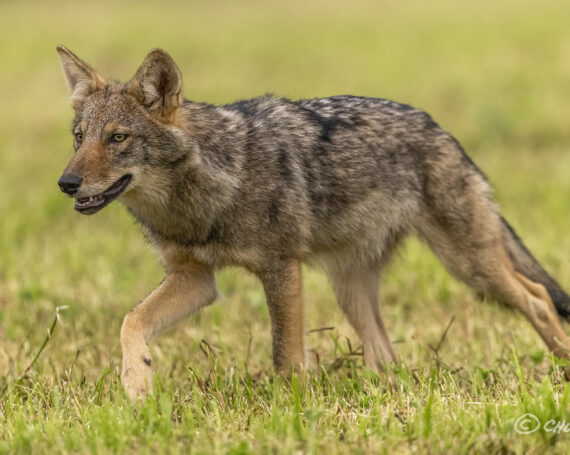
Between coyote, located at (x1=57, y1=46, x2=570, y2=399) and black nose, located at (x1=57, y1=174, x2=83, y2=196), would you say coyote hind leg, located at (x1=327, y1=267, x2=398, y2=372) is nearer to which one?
coyote, located at (x1=57, y1=46, x2=570, y2=399)

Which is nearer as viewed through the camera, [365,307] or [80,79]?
[80,79]

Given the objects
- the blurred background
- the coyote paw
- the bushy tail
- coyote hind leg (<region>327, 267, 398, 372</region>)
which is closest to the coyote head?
the coyote paw

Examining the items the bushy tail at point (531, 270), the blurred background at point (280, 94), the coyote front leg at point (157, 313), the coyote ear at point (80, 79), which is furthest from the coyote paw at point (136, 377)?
the bushy tail at point (531, 270)

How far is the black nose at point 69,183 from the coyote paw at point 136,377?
3.08 ft

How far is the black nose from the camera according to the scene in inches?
163

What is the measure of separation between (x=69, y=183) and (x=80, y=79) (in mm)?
990

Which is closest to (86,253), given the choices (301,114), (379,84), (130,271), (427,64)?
(130,271)

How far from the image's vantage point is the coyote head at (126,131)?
14.2 feet

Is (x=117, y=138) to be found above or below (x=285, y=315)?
above

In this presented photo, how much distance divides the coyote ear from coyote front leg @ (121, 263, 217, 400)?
113cm

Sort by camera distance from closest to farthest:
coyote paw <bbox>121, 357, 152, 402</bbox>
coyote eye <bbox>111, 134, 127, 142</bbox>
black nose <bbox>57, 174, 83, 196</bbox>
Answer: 1. black nose <bbox>57, 174, 83, 196</bbox>
2. coyote paw <bbox>121, 357, 152, 402</bbox>
3. coyote eye <bbox>111, 134, 127, 142</bbox>

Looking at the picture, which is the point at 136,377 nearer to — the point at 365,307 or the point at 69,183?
the point at 69,183

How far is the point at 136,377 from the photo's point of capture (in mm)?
4332

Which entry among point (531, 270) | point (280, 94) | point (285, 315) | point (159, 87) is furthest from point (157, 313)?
point (280, 94)
